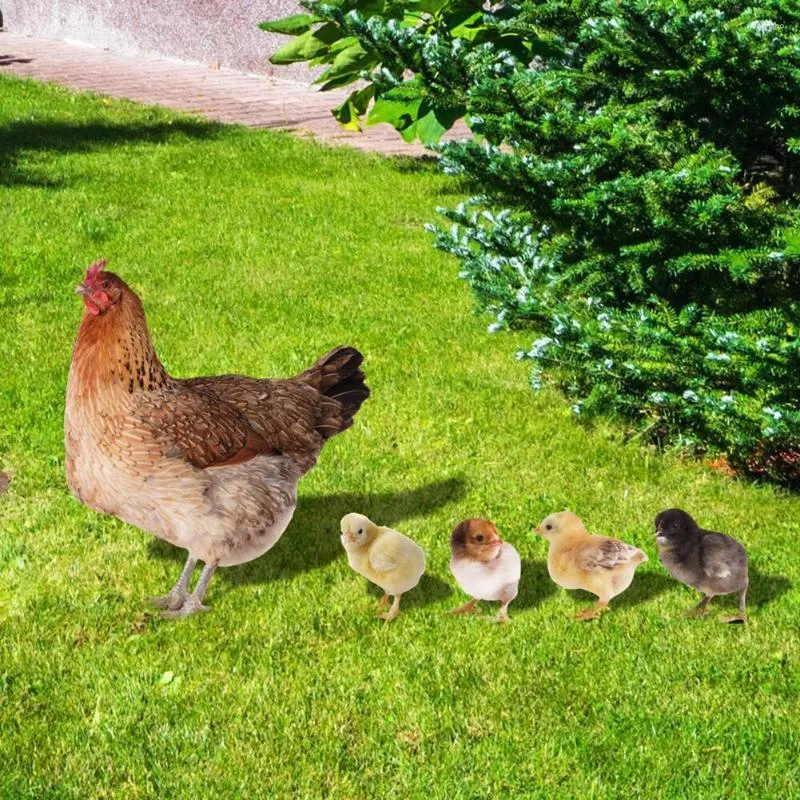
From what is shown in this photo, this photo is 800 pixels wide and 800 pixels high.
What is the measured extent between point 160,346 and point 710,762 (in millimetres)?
4531

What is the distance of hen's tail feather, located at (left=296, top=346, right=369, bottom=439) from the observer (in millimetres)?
4891

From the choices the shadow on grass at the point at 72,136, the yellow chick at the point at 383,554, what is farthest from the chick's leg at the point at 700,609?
the shadow on grass at the point at 72,136

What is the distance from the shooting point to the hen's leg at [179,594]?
464cm

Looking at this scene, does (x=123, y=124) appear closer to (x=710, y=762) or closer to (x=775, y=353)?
(x=775, y=353)

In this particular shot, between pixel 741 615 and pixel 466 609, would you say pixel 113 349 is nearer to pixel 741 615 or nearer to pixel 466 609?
pixel 466 609

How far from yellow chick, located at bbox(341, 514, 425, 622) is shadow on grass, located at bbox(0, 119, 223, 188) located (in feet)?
26.2

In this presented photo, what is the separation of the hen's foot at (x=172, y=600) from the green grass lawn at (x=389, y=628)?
88 millimetres

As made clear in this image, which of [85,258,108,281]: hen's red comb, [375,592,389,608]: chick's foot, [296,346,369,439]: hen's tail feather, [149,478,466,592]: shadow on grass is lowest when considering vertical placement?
[149,478,466,592]: shadow on grass

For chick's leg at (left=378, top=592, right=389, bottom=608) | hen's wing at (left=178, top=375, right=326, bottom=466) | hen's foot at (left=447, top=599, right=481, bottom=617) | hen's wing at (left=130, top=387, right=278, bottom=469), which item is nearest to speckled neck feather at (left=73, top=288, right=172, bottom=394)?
hen's wing at (left=130, top=387, right=278, bottom=469)

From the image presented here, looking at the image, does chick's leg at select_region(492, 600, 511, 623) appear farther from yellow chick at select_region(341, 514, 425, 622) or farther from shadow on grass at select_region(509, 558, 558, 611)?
yellow chick at select_region(341, 514, 425, 622)

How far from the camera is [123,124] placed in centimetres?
1395

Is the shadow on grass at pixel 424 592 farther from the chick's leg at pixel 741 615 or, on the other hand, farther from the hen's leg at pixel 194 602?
the chick's leg at pixel 741 615

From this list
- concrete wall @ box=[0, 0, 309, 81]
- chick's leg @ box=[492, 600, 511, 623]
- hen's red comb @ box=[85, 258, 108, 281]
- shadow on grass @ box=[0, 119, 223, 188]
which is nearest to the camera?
hen's red comb @ box=[85, 258, 108, 281]

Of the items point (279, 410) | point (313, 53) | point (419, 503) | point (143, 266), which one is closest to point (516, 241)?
point (419, 503)
